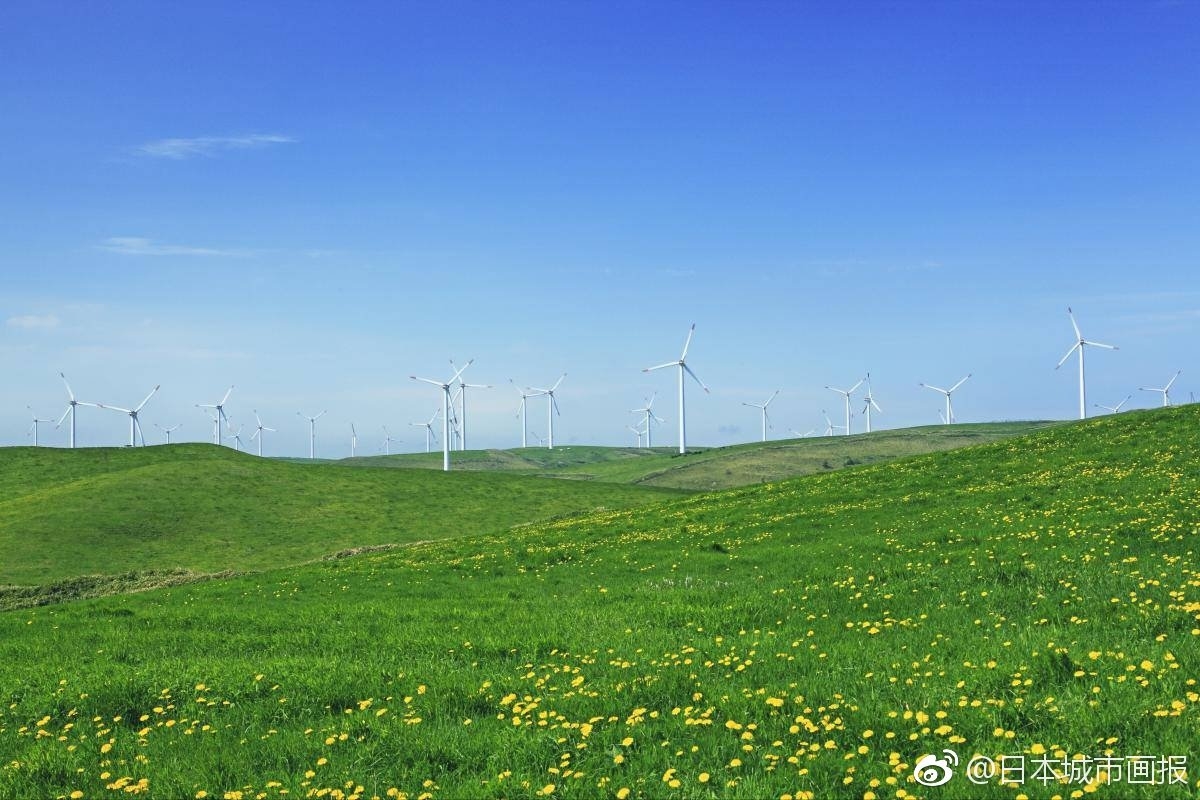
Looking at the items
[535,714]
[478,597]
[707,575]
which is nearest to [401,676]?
[535,714]

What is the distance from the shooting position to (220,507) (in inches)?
2859

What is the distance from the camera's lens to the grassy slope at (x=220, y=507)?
59344mm

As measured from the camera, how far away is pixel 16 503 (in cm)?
7006

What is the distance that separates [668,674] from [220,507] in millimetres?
66563

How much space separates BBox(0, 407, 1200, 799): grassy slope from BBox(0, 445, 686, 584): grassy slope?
110 feet

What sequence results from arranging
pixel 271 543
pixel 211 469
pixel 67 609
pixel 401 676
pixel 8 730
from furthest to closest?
1. pixel 211 469
2. pixel 271 543
3. pixel 67 609
4. pixel 401 676
5. pixel 8 730

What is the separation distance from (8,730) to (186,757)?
4.16m

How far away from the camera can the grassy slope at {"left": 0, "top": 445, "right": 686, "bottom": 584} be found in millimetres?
59344

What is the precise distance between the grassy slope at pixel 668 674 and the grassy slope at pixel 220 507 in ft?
110

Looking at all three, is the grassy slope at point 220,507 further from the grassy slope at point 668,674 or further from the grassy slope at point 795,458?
the grassy slope at point 795,458

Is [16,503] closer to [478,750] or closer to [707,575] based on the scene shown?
[707,575]

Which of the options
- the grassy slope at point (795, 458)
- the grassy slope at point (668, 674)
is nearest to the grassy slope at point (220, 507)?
the grassy slope at point (668, 674)

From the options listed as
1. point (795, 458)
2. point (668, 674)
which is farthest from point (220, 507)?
point (795, 458)

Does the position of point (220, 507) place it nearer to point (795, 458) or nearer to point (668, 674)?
point (668, 674)
